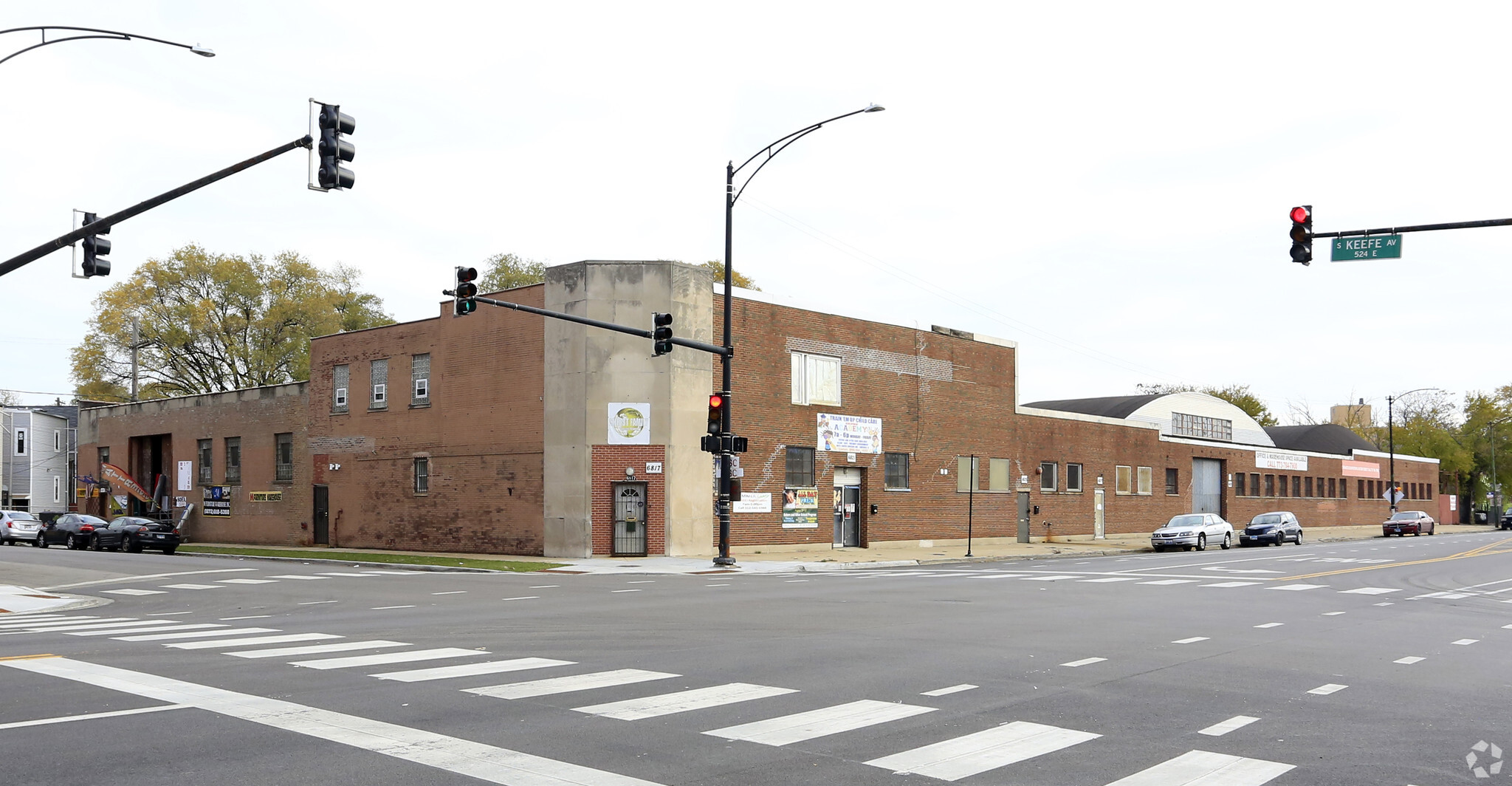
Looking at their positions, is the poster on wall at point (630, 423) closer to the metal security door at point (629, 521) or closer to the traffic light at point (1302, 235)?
the metal security door at point (629, 521)

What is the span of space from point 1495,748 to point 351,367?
135 ft

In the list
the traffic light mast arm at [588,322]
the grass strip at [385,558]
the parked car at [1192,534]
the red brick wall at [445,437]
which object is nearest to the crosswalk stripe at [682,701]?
the traffic light mast arm at [588,322]

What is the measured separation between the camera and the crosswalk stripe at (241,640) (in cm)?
1294

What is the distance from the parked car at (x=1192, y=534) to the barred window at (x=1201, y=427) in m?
21.4

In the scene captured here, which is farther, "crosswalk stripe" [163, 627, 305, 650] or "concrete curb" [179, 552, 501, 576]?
"concrete curb" [179, 552, 501, 576]

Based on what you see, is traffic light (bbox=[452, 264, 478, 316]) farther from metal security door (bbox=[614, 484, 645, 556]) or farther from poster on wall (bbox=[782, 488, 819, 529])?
poster on wall (bbox=[782, 488, 819, 529])

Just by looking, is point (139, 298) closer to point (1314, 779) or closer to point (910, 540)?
point (910, 540)

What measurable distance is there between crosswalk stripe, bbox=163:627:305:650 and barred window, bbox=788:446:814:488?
25195 mm

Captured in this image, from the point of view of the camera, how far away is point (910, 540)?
143 feet

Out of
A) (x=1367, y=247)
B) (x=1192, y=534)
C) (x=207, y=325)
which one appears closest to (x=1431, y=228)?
(x=1367, y=247)

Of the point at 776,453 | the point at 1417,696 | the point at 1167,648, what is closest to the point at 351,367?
the point at 776,453

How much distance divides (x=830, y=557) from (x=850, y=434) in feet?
20.8

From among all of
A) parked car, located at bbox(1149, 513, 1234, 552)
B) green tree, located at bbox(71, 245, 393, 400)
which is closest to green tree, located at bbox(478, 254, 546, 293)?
green tree, located at bbox(71, 245, 393, 400)

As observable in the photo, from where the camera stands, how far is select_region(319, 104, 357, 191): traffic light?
1631 centimetres
